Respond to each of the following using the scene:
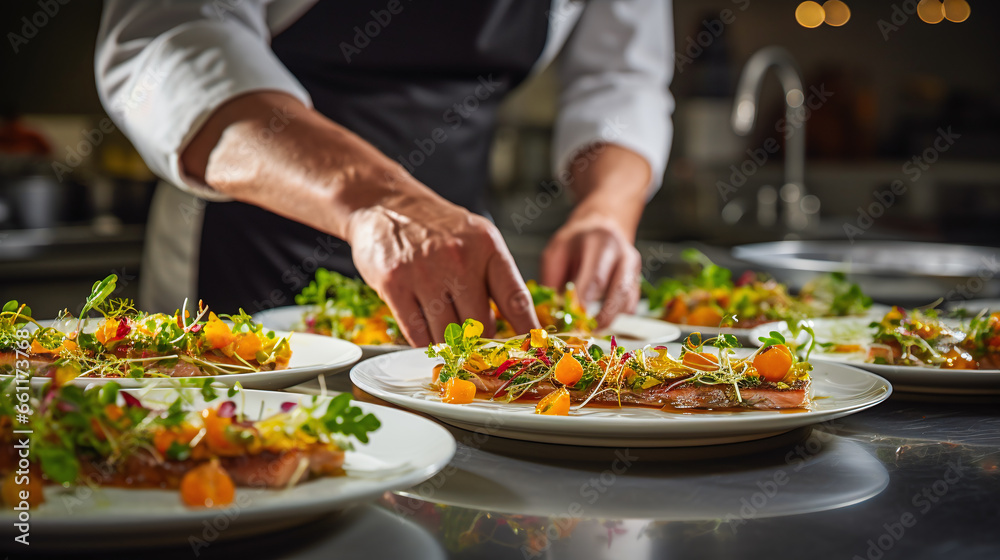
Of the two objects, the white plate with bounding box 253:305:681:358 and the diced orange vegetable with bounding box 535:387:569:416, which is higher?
the diced orange vegetable with bounding box 535:387:569:416

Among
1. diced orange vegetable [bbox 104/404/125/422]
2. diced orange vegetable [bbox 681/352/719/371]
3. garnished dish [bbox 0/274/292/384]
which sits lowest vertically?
garnished dish [bbox 0/274/292/384]

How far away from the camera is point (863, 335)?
1551mm

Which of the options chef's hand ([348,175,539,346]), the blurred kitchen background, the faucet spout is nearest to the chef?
chef's hand ([348,175,539,346])

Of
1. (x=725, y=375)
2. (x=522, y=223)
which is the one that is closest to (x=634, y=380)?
(x=725, y=375)

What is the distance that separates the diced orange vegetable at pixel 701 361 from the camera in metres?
1.09

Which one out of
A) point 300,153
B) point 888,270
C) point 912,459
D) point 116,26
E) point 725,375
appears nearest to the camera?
point 912,459

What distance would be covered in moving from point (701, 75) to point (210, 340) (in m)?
5.37

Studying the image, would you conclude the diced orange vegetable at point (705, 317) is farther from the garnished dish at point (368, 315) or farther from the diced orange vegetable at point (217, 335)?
the diced orange vegetable at point (217, 335)

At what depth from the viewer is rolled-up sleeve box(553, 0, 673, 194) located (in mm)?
2629

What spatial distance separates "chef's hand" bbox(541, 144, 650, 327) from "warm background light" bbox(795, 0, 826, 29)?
14.2 ft

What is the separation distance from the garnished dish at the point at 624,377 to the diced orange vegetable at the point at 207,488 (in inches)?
15.1

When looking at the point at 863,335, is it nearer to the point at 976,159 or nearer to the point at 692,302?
the point at 692,302

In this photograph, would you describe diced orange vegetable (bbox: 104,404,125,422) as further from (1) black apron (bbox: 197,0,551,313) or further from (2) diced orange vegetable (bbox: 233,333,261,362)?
(1) black apron (bbox: 197,0,551,313)

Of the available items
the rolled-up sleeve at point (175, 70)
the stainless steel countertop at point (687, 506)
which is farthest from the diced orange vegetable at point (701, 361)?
the rolled-up sleeve at point (175, 70)
